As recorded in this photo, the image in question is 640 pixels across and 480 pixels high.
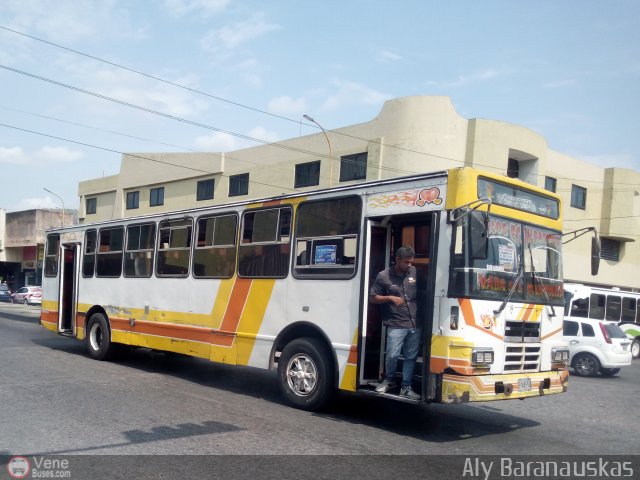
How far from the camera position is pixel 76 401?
27.3 feet

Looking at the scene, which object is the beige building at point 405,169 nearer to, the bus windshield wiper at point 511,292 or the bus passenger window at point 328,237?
the bus passenger window at point 328,237

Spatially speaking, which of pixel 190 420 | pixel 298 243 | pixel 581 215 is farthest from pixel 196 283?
pixel 581 215

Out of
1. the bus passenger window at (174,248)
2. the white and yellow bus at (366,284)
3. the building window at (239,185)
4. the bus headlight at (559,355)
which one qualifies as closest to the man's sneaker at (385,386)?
the white and yellow bus at (366,284)

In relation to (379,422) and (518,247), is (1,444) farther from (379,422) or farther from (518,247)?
(518,247)

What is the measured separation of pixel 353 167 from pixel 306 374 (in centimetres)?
2468

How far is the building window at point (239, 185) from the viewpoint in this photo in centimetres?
3847

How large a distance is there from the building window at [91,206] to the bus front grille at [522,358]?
159ft

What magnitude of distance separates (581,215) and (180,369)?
110ft

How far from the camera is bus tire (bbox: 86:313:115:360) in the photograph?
12758 mm

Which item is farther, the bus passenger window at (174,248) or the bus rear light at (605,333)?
the bus rear light at (605,333)

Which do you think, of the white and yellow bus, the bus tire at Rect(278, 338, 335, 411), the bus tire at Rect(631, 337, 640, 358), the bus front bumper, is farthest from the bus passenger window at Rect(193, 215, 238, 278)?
the bus tire at Rect(631, 337, 640, 358)

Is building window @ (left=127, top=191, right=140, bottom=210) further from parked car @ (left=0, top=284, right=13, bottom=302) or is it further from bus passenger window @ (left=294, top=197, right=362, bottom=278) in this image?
bus passenger window @ (left=294, top=197, right=362, bottom=278)

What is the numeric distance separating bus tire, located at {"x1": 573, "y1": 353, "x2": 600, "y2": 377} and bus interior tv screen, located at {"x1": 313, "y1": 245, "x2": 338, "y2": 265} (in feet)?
37.8

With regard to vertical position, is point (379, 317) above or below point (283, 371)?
above
